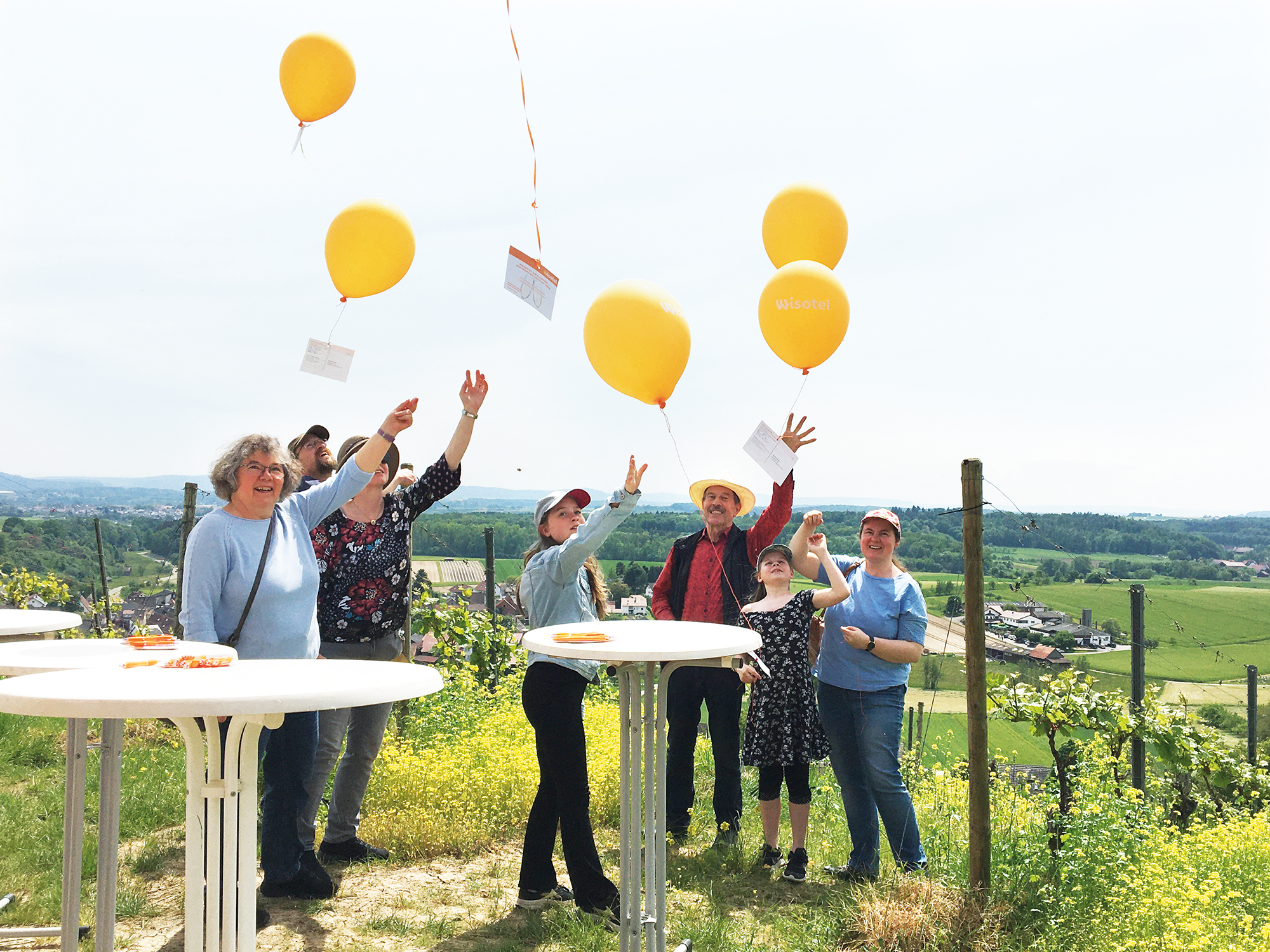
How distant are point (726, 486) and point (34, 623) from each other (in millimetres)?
3083

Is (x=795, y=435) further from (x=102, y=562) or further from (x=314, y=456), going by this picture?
(x=102, y=562)

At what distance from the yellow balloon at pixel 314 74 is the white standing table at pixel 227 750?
346 cm

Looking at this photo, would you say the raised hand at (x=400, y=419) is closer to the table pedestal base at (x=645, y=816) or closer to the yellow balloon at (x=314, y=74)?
the table pedestal base at (x=645, y=816)

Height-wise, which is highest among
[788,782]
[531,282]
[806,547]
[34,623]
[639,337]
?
[531,282]

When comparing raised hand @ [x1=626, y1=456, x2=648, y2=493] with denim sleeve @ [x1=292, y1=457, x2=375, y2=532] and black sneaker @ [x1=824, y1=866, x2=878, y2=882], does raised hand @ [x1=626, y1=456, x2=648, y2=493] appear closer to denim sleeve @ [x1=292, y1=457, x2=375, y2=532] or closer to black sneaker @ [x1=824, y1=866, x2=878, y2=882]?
denim sleeve @ [x1=292, y1=457, x2=375, y2=532]

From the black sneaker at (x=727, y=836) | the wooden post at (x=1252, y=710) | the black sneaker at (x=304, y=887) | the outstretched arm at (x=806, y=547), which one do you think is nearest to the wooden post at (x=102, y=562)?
the black sneaker at (x=304, y=887)

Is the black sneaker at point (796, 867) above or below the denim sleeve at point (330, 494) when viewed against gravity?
below

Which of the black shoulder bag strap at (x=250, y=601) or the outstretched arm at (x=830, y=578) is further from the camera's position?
the outstretched arm at (x=830, y=578)

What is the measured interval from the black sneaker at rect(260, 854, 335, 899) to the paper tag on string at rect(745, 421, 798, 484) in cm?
249

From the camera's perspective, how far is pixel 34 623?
11.4 ft

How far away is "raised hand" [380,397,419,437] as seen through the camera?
3348mm

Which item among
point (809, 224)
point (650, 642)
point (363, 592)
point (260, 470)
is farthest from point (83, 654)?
point (809, 224)

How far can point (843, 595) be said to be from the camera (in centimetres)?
387

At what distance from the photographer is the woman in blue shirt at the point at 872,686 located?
3725mm
